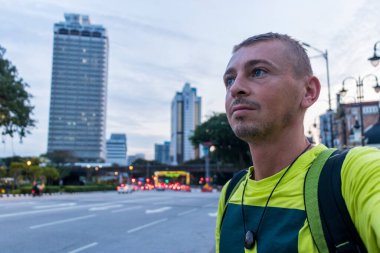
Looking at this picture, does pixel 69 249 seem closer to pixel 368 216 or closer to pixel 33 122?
pixel 368 216

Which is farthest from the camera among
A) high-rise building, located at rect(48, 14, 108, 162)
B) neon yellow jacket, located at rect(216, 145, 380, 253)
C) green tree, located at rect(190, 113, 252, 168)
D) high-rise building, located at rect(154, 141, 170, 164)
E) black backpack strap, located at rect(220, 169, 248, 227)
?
high-rise building, located at rect(154, 141, 170, 164)

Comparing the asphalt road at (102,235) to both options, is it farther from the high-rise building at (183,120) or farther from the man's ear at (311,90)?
the high-rise building at (183,120)

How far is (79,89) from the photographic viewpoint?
153 metres

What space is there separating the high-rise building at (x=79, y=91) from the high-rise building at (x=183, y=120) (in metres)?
33.5

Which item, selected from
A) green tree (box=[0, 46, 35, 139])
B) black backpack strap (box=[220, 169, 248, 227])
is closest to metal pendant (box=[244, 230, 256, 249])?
black backpack strap (box=[220, 169, 248, 227])

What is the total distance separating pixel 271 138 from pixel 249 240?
0.43 metres

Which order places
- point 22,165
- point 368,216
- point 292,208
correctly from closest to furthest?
point 368,216 < point 292,208 < point 22,165

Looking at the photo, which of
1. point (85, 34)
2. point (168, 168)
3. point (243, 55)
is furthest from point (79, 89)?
point (243, 55)

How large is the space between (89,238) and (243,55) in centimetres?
1043

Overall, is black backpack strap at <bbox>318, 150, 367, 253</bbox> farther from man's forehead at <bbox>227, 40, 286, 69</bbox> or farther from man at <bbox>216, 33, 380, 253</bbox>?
man's forehead at <bbox>227, 40, 286, 69</bbox>

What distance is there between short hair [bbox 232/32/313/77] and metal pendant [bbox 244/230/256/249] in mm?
692

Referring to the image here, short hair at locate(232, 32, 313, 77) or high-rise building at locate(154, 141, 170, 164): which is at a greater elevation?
high-rise building at locate(154, 141, 170, 164)

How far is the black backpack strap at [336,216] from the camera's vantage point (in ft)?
3.68

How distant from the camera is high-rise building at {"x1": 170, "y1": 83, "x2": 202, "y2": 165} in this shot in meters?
168
